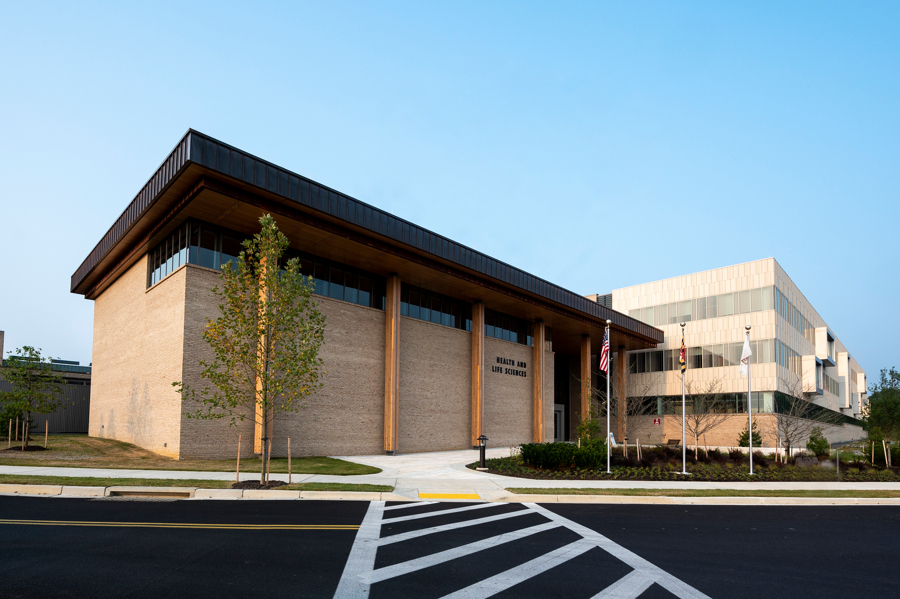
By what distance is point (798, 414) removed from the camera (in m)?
35.8

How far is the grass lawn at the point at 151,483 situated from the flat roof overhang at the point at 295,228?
30.0 feet

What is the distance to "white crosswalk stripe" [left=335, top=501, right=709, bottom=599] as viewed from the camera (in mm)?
6555

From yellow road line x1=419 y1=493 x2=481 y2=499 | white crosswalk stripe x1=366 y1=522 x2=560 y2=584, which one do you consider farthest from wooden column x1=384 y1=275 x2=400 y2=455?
white crosswalk stripe x1=366 y1=522 x2=560 y2=584

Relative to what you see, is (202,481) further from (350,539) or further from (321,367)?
(321,367)

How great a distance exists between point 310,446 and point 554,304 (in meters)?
18.2

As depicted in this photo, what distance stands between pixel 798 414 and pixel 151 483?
3606 cm

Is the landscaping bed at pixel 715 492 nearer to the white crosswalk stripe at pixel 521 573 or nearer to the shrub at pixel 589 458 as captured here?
the shrub at pixel 589 458

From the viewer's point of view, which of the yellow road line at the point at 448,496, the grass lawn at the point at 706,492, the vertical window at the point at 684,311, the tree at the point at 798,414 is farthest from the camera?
the vertical window at the point at 684,311

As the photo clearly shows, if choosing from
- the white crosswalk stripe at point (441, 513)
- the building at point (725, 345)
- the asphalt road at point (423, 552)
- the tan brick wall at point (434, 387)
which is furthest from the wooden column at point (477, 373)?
the building at point (725, 345)

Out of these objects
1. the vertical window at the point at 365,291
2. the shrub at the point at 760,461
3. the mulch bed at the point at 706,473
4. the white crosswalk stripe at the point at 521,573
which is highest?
the vertical window at the point at 365,291

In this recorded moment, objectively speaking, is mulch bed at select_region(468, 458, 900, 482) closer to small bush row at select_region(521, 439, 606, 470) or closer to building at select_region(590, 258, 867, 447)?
small bush row at select_region(521, 439, 606, 470)

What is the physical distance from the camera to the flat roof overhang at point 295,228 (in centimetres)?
1902

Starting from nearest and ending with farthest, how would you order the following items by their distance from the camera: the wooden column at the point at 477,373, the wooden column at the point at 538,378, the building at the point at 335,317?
1. the building at the point at 335,317
2. the wooden column at the point at 477,373
3. the wooden column at the point at 538,378

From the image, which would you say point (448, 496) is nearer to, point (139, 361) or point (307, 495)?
point (307, 495)
